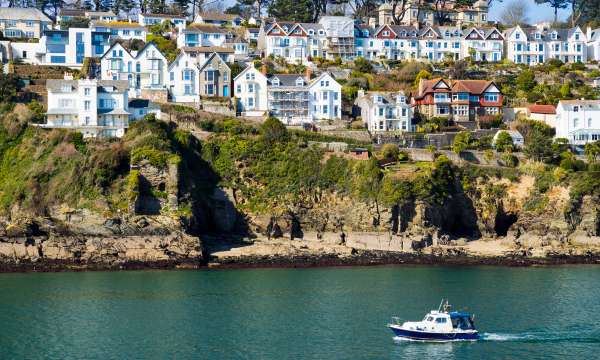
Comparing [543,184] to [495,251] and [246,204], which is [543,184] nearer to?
[495,251]

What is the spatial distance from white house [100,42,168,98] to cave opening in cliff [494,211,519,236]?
2718 centimetres

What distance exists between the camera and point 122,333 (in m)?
49.5

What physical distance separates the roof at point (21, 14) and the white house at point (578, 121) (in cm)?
4692

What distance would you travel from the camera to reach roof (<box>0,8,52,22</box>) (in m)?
101

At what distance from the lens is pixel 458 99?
87.7 m

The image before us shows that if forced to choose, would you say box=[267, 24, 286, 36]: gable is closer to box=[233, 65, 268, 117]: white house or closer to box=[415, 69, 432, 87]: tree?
box=[415, 69, 432, 87]: tree

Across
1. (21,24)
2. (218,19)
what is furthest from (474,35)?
(21,24)

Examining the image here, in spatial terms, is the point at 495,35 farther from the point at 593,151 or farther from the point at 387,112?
the point at 593,151

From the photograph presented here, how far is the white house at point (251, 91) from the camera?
277 ft

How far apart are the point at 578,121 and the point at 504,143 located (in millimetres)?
7776

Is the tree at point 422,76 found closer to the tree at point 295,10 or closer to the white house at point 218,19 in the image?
the tree at point 295,10

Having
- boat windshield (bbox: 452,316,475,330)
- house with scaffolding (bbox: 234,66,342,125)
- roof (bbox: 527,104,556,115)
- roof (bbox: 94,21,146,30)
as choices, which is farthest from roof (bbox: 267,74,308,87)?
boat windshield (bbox: 452,316,475,330)

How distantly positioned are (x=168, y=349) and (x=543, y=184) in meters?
36.3

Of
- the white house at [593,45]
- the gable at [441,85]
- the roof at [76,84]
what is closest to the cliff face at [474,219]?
the gable at [441,85]
